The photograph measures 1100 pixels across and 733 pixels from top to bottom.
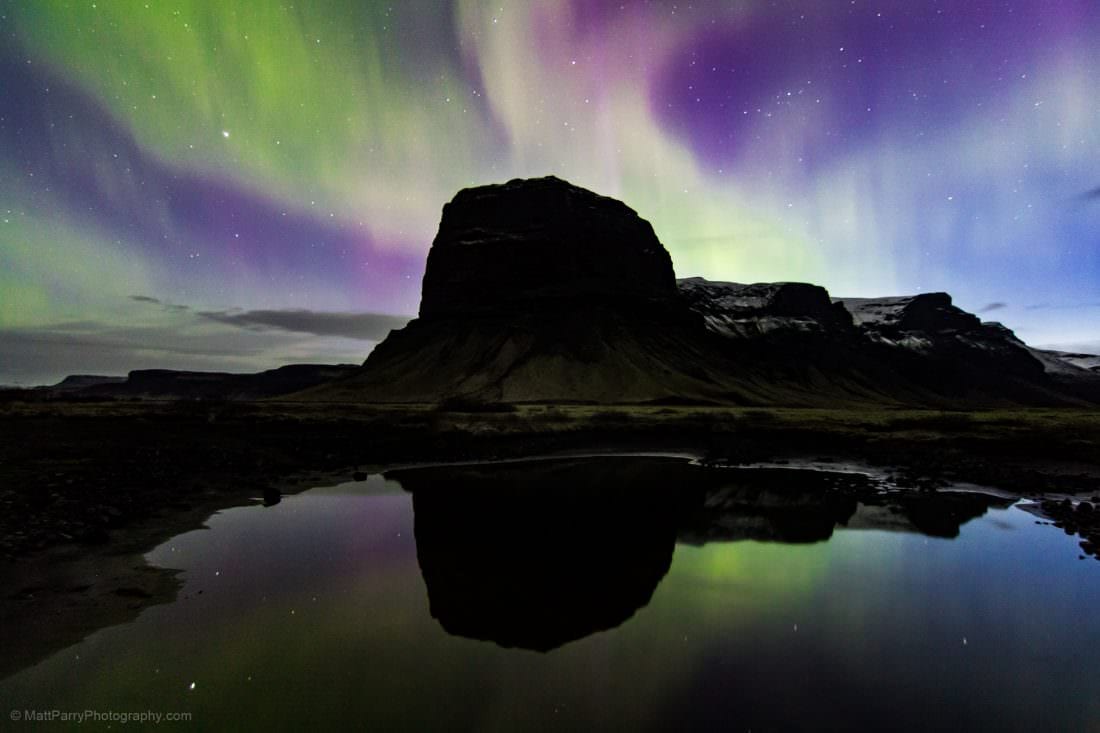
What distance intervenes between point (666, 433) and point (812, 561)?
40898 millimetres

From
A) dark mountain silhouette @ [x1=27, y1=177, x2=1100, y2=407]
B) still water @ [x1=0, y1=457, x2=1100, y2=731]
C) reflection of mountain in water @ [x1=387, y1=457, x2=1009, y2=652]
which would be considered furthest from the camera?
dark mountain silhouette @ [x1=27, y1=177, x2=1100, y2=407]

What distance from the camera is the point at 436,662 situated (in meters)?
11.0

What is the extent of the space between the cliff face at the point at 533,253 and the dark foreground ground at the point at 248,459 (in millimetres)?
78303

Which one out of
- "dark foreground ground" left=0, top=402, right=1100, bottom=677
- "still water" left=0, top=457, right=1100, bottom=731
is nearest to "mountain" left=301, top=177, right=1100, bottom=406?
"dark foreground ground" left=0, top=402, right=1100, bottom=677

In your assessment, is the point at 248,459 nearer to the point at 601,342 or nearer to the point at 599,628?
the point at 599,628

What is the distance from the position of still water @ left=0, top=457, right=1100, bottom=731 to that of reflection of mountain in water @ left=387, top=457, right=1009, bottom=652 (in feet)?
0.47

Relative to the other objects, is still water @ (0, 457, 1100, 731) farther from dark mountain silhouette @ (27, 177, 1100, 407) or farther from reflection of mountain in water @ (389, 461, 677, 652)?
dark mountain silhouette @ (27, 177, 1100, 407)

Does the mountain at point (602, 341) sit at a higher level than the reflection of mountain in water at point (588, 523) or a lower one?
higher

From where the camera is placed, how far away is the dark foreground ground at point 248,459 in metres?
13.8

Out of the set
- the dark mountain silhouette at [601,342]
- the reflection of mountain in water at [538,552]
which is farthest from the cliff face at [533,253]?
the reflection of mountain in water at [538,552]

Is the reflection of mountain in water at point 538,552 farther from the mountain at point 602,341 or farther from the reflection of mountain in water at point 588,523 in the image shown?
the mountain at point 602,341

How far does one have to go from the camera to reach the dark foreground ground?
45.4 ft

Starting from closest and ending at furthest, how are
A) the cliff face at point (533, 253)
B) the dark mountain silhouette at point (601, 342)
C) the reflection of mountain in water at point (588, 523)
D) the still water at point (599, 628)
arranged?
1. the still water at point (599, 628)
2. the reflection of mountain in water at point (588, 523)
3. the dark mountain silhouette at point (601, 342)
4. the cliff face at point (533, 253)

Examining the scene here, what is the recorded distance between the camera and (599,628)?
13102mm
